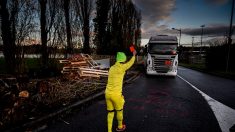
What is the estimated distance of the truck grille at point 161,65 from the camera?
1779 centimetres

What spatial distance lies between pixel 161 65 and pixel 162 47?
5.16 feet

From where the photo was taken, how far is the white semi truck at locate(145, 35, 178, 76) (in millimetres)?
17750

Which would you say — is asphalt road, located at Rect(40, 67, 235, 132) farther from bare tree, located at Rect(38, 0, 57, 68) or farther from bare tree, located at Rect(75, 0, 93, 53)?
bare tree, located at Rect(75, 0, 93, 53)

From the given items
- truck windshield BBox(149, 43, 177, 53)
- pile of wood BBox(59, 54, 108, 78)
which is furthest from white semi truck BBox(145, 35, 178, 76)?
pile of wood BBox(59, 54, 108, 78)

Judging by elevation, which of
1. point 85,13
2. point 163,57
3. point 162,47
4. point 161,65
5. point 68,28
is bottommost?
point 161,65

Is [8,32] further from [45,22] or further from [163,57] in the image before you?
[163,57]

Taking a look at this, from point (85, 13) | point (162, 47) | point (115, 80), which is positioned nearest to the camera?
point (115, 80)

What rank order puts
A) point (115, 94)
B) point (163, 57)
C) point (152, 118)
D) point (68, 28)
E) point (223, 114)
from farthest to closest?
point (68, 28), point (163, 57), point (223, 114), point (152, 118), point (115, 94)

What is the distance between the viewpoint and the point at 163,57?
17734 millimetres

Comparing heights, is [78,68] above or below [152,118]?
above

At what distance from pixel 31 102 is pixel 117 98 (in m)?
3.45

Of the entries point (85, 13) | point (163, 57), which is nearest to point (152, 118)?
point (163, 57)

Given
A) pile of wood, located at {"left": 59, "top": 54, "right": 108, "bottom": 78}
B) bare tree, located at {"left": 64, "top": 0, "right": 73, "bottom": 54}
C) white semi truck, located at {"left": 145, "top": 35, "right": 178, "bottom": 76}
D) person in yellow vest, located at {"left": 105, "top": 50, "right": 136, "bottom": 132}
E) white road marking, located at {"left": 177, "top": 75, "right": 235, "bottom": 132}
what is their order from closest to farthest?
person in yellow vest, located at {"left": 105, "top": 50, "right": 136, "bottom": 132}
white road marking, located at {"left": 177, "top": 75, "right": 235, "bottom": 132}
pile of wood, located at {"left": 59, "top": 54, "right": 108, "bottom": 78}
bare tree, located at {"left": 64, "top": 0, "right": 73, "bottom": 54}
white semi truck, located at {"left": 145, "top": 35, "right": 178, "bottom": 76}

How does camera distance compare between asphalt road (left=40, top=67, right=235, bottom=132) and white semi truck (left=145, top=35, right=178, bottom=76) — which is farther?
white semi truck (left=145, top=35, right=178, bottom=76)
